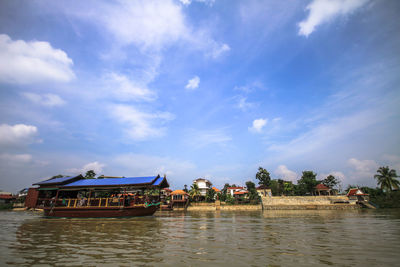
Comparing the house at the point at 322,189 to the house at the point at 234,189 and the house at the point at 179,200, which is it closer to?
the house at the point at 234,189

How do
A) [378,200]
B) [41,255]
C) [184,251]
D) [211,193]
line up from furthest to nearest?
[211,193] < [378,200] < [184,251] < [41,255]

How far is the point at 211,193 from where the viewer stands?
4838 centimetres

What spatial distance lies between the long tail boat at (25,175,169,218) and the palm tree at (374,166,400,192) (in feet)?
181

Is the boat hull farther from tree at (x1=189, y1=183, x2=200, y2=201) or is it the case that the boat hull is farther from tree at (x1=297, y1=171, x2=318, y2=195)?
tree at (x1=297, y1=171, x2=318, y2=195)

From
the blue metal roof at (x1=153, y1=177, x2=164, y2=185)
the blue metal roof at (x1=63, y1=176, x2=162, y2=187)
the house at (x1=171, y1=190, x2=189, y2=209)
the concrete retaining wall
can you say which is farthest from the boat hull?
the house at (x1=171, y1=190, x2=189, y2=209)

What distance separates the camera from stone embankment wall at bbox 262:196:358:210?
34809 millimetres

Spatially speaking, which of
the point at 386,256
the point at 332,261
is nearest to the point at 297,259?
the point at 332,261

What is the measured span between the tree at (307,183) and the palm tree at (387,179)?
1396 cm

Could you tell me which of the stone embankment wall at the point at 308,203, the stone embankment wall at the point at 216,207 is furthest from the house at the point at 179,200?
the stone embankment wall at the point at 308,203

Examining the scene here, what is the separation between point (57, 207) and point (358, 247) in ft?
70.7

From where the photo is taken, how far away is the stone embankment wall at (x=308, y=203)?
3481cm

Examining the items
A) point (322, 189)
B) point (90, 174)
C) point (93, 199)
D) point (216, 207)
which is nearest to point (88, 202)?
point (93, 199)

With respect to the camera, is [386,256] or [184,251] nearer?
[386,256]

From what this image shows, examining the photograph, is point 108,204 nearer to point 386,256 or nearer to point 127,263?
point 127,263
